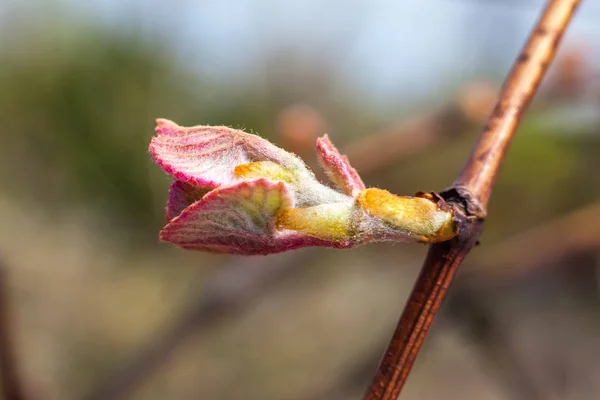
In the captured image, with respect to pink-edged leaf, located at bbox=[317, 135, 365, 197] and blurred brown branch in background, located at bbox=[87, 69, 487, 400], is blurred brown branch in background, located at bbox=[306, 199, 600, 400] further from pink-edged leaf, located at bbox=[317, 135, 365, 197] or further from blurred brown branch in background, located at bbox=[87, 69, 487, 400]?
pink-edged leaf, located at bbox=[317, 135, 365, 197]

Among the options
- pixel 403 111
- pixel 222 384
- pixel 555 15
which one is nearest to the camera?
pixel 555 15

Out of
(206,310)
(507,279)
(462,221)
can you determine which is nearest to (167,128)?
(462,221)

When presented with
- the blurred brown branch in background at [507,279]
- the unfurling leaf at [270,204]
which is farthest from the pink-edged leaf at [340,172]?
the blurred brown branch in background at [507,279]

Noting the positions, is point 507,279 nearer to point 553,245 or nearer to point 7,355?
point 553,245

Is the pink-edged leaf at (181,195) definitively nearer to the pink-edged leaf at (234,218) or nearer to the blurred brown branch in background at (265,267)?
the pink-edged leaf at (234,218)

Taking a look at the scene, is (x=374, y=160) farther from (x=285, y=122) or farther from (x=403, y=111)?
(x=403, y=111)

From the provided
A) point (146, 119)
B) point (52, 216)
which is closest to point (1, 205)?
point (52, 216)
